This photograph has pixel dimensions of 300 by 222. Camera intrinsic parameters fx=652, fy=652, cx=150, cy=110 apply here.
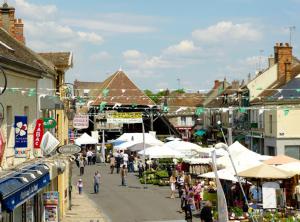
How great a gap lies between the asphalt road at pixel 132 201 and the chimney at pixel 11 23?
8.78 meters

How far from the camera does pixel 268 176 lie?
2227 cm

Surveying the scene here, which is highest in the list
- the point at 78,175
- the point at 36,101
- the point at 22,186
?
the point at 36,101

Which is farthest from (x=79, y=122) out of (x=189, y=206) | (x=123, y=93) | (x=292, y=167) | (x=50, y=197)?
(x=123, y=93)

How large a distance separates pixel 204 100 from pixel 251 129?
4333cm

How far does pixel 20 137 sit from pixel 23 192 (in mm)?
2758

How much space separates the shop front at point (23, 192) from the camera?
1301cm

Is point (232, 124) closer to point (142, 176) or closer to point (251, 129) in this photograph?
point (251, 129)

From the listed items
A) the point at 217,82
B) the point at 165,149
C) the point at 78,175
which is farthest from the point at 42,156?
the point at 217,82

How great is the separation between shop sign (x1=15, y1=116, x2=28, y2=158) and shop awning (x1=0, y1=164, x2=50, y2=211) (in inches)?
18.5

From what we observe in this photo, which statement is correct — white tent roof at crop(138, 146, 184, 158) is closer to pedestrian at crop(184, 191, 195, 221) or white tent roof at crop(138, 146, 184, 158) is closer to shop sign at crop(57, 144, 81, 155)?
pedestrian at crop(184, 191, 195, 221)

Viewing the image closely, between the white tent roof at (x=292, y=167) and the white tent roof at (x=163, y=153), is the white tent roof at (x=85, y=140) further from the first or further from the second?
the white tent roof at (x=292, y=167)

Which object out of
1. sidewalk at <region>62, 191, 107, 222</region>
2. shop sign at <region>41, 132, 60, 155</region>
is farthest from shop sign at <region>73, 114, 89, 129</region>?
shop sign at <region>41, 132, 60, 155</region>

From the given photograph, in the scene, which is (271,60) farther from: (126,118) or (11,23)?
(11,23)

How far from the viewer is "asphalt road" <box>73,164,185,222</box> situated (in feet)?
87.9
